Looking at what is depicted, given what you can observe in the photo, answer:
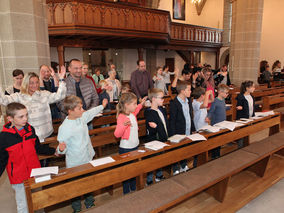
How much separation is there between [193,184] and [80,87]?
219 centimetres

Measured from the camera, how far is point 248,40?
9219 millimetres

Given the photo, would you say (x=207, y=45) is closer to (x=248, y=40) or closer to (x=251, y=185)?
(x=248, y=40)

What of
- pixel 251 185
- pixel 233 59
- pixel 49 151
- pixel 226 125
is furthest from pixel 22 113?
pixel 233 59

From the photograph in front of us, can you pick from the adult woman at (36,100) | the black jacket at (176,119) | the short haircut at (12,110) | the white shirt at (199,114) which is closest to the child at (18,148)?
the short haircut at (12,110)

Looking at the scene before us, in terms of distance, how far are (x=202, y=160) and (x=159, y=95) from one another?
1236 millimetres

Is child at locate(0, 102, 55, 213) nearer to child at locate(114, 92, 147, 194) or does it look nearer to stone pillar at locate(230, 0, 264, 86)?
child at locate(114, 92, 147, 194)

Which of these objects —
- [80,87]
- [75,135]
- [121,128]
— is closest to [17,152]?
[75,135]

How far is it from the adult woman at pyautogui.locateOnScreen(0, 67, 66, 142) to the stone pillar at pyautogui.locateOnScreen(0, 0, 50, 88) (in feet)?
5.09

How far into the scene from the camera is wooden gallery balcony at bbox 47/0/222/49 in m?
8.34

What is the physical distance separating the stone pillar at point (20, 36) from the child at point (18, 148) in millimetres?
2271

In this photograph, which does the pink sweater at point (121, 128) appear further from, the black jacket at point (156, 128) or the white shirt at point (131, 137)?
the black jacket at point (156, 128)

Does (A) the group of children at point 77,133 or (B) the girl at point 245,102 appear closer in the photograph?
(A) the group of children at point 77,133

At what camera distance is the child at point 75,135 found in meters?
2.53

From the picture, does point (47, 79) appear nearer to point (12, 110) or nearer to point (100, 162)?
point (12, 110)
